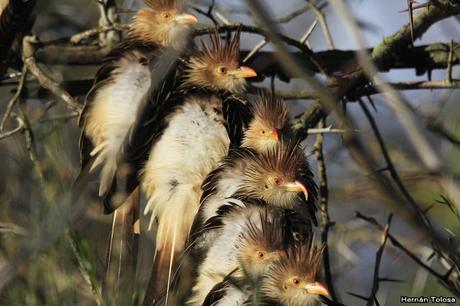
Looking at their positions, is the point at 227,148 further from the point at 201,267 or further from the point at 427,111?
the point at 427,111

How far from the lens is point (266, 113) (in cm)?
439

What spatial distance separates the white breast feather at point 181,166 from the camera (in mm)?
4078

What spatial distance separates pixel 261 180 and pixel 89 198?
32.7 inches

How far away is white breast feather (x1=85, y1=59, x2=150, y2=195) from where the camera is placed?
422 cm

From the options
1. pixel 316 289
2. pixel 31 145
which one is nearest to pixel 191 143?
pixel 31 145

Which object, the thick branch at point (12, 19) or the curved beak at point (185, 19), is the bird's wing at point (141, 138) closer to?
the curved beak at point (185, 19)

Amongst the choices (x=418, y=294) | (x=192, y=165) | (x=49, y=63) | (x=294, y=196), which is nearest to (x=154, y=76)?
(x=192, y=165)

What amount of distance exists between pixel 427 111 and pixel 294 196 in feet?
3.76

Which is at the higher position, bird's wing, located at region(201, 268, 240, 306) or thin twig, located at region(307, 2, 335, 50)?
thin twig, located at region(307, 2, 335, 50)

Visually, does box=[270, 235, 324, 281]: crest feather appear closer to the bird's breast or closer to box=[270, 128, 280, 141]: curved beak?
the bird's breast

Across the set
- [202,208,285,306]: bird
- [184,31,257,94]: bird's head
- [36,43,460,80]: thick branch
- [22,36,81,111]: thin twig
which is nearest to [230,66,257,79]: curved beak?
[184,31,257,94]: bird's head

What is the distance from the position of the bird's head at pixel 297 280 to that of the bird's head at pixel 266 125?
908mm

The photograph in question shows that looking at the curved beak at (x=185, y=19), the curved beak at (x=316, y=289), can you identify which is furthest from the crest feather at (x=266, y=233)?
the curved beak at (x=185, y=19)

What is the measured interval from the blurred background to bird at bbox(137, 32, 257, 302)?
26cm
